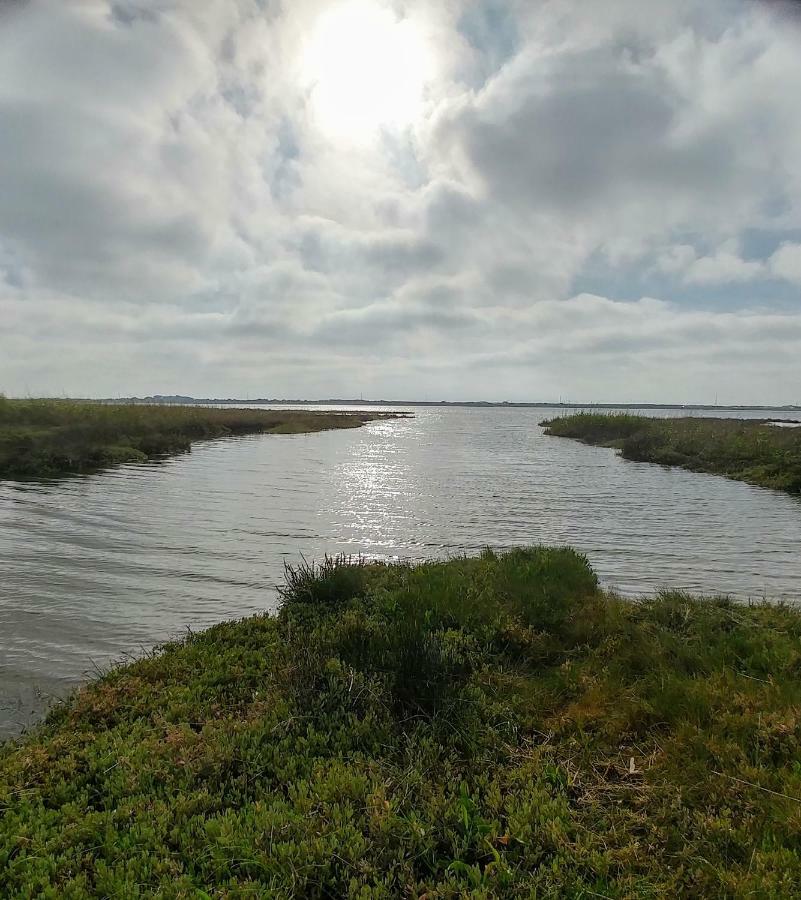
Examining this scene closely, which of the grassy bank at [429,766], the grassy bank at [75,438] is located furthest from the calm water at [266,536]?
the grassy bank at [75,438]

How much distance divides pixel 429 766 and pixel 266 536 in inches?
516

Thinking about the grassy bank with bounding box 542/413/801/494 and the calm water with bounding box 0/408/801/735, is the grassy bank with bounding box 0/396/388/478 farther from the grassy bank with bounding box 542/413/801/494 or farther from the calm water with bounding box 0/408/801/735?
the grassy bank with bounding box 542/413/801/494

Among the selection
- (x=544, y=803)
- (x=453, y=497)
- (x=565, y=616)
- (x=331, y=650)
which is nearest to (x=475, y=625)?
(x=565, y=616)

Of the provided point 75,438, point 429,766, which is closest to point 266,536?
point 429,766

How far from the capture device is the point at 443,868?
4.20 metres

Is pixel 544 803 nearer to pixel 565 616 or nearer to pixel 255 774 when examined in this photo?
pixel 255 774

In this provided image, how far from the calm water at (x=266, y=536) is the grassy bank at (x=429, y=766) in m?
2.29

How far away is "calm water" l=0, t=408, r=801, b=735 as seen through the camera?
10117 millimetres

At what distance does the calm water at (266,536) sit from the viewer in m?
10.1

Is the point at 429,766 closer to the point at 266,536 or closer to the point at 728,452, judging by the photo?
Result: the point at 266,536

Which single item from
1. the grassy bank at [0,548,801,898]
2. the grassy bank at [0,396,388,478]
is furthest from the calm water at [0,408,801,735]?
the grassy bank at [0,396,388,478]

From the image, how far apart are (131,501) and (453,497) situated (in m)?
14.3

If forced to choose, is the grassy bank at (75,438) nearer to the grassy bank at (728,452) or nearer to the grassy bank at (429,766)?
the grassy bank at (429,766)

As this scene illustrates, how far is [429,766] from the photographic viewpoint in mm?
5359
